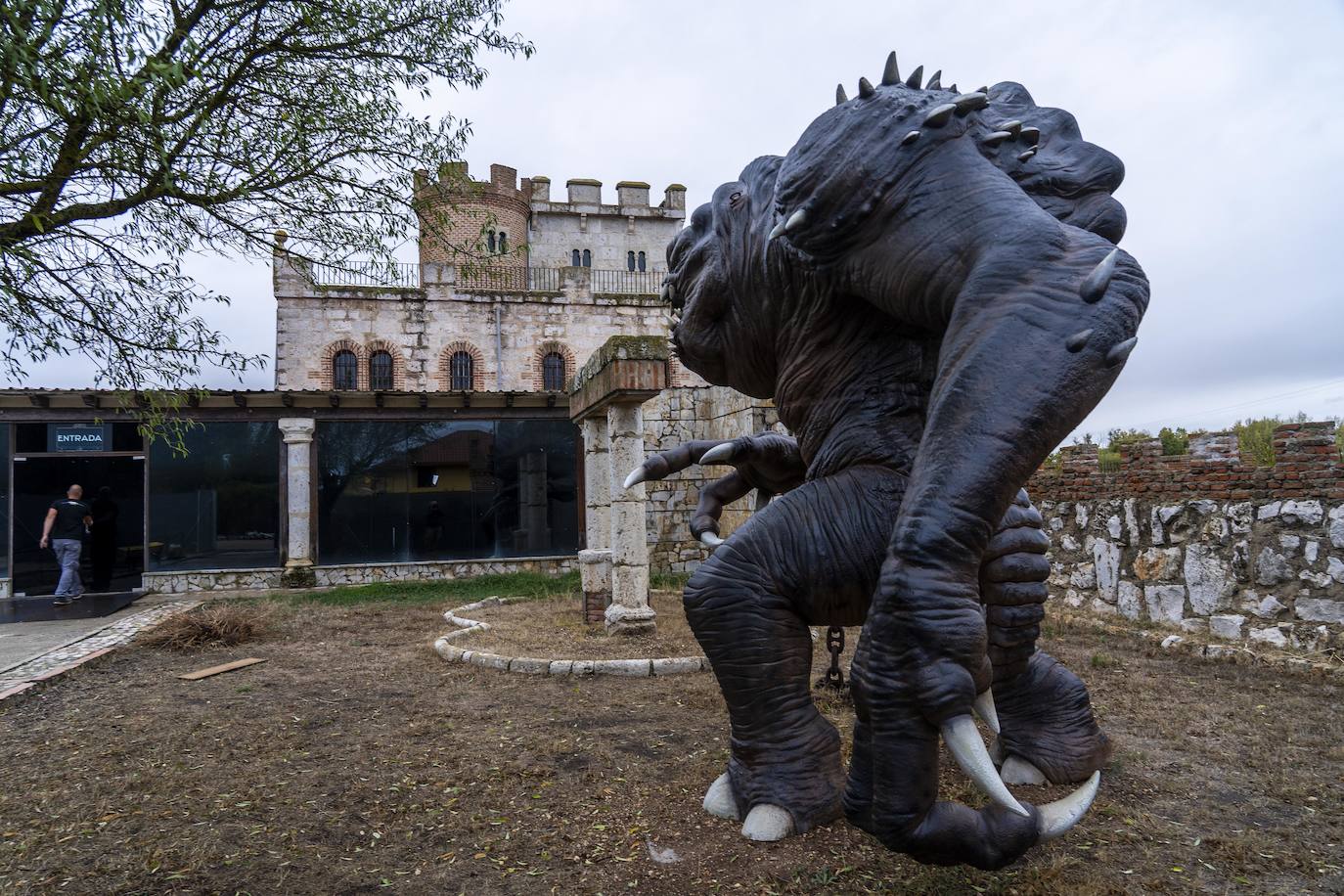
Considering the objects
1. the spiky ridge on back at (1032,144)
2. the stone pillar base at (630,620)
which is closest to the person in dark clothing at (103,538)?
the stone pillar base at (630,620)

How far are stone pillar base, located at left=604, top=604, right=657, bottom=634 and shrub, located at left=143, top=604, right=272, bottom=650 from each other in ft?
11.9

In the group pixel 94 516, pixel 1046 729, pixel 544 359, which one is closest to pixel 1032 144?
pixel 1046 729

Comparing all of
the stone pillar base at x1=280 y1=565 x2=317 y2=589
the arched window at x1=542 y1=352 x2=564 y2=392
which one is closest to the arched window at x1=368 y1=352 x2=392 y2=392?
the arched window at x1=542 y1=352 x2=564 y2=392

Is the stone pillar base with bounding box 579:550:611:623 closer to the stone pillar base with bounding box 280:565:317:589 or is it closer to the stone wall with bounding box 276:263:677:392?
the stone pillar base with bounding box 280:565:317:589

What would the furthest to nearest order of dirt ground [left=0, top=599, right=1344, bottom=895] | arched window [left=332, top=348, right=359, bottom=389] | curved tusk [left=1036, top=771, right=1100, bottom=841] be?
arched window [left=332, top=348, right=359, bottom=389]
dirt ground [left=0, top=599, right=1344, bottom=895]
curved tusk [left=1036, top=771, right=1100, bottom=841]

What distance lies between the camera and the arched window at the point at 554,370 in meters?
23.3

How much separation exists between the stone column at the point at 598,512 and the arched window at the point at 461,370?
15.3m

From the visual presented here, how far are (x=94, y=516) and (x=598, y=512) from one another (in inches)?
390

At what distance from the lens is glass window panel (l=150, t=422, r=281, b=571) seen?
13.1 m

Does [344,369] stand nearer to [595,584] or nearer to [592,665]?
[595,584]

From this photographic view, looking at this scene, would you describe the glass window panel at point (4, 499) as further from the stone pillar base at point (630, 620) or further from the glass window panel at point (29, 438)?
the stone pillar base at point (630, 620)

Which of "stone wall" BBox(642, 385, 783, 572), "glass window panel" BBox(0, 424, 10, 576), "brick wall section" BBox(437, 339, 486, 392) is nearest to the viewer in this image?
"stone wall" BBox(642, 385, 783, 572)

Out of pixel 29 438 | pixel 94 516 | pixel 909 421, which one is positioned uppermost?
pixel 29 438

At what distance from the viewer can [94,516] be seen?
1275cm
